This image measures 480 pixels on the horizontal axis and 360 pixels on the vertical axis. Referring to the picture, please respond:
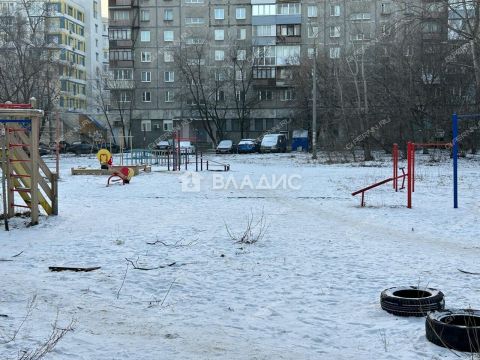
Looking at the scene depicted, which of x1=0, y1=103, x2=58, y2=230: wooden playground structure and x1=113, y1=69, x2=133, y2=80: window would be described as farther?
x1=113, y1=69, x2=133, y2=80: window

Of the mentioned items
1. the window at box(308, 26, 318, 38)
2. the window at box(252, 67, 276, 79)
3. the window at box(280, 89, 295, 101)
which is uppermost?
the window at box(308, 26, 318, 38)

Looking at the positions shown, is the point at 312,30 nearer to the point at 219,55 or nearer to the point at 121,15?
the point at 219,55

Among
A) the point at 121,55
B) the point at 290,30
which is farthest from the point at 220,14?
the point at 121,55

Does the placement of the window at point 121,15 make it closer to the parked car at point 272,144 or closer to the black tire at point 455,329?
the parked car at point 272,144

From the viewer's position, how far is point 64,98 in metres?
73.8

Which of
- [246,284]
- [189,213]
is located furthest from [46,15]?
[246,284]

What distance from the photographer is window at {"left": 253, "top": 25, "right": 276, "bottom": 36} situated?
2591 inches

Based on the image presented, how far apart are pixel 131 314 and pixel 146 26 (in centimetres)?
6675

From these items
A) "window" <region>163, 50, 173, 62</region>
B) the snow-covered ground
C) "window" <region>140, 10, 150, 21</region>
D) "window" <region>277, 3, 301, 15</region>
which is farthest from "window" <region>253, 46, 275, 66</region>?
the snow-covered ground

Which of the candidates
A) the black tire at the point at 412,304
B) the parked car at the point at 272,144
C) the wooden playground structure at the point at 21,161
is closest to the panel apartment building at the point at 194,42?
the parked car at the point at 272,144

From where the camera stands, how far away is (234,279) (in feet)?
22.1

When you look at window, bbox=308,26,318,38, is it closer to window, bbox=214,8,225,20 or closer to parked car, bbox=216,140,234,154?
window, bbox=214,8,225,20

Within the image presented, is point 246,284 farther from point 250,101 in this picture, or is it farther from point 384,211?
point 250,101

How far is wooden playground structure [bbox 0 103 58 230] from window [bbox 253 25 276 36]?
5634cm
